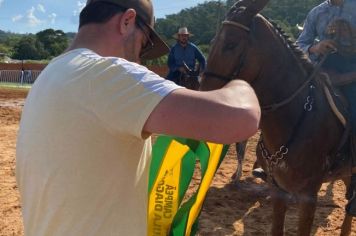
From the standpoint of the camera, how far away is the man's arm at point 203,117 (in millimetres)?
1187

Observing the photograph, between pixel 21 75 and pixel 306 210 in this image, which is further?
pixel 21 75

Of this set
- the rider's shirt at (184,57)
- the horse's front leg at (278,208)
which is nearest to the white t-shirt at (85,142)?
the horse's front leg at (278,208)

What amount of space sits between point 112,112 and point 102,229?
39cm

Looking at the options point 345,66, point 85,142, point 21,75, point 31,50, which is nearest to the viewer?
point 85,142

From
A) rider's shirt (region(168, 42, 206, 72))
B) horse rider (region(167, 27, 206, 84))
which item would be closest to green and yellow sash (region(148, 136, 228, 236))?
horse rider (region(167, 27, 206, 84))

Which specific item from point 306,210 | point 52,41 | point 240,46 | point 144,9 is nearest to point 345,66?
point 240,46

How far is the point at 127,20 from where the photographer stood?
4.67 feet

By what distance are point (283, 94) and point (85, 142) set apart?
2.75m

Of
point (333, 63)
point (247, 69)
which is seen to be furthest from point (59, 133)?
point (333, 63)

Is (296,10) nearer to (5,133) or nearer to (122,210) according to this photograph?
(5,133)

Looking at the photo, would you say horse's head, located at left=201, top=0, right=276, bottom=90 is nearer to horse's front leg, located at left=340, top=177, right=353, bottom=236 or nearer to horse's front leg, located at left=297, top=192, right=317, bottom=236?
horse's front leg, located at left=297, top=192, right=317, bottom=236

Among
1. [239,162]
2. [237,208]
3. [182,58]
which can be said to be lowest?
[237,208]

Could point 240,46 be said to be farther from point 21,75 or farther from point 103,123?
point 21,75

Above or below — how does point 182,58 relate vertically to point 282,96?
below
